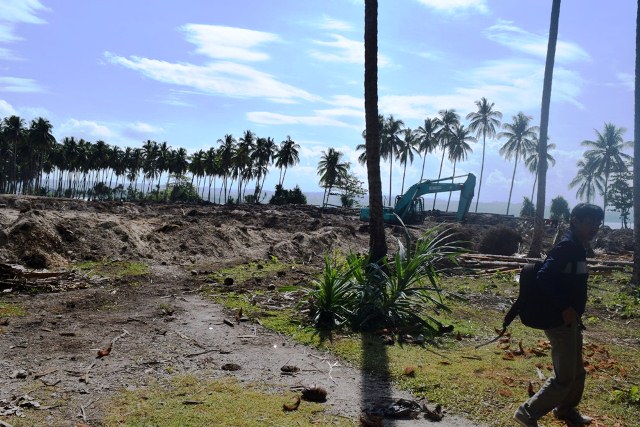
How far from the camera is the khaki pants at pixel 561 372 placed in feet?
14.5

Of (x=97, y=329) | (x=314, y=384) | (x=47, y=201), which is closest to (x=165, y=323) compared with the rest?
(x=97, y=329)

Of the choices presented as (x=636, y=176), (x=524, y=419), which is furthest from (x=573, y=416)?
(x=636, y=176)

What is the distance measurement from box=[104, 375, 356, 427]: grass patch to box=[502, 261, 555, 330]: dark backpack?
186 centimetres

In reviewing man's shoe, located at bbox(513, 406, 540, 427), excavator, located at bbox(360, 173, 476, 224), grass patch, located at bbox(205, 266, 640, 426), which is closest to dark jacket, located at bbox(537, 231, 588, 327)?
man's shoe, located at bbox(513, 406, 540, 427)

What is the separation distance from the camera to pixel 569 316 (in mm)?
4324

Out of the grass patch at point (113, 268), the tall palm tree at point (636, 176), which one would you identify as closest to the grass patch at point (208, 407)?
the grass patch at point (113, 268)

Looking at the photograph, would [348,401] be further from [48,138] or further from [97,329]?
[48,138]

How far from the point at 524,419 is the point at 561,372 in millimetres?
509

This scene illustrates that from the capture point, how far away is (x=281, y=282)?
43.3ft

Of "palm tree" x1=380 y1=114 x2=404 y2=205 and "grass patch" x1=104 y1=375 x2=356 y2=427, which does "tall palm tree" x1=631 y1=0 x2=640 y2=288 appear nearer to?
"grass patch" x1=104 y1=375 x2=356 y2=427

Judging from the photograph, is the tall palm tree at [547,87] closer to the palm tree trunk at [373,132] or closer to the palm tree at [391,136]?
the palm tree trunk at [373,132]

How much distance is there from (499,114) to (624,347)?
66.3 meters

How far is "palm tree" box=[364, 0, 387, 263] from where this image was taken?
34.8 feet

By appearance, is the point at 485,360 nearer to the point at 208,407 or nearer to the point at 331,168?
the point at 208,407
